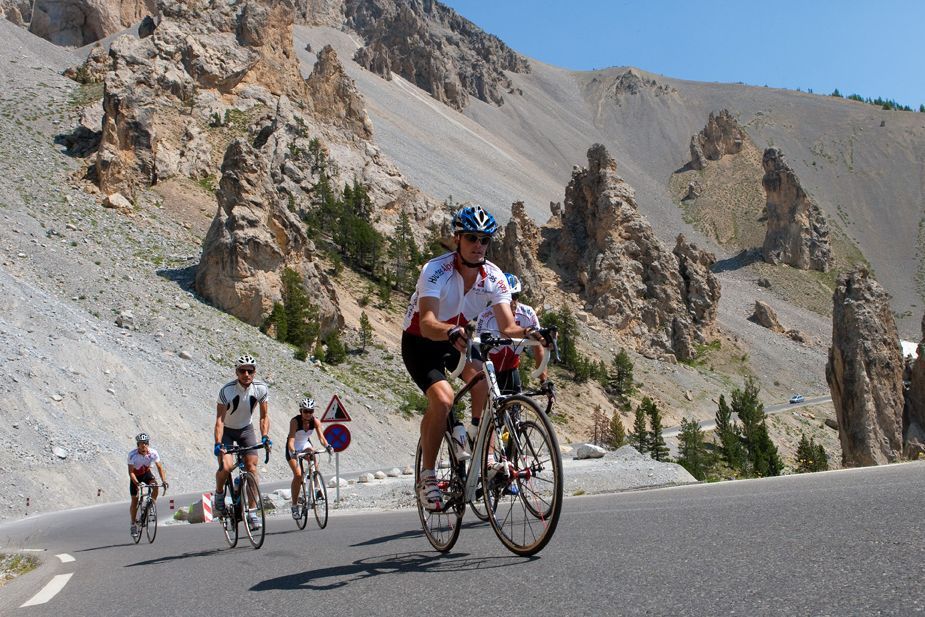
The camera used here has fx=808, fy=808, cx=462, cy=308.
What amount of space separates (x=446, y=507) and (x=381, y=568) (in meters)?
0.71

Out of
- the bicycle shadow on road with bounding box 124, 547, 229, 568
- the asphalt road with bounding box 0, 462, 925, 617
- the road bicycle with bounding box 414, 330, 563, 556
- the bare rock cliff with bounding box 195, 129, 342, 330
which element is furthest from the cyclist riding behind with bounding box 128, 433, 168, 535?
the bare rock cliff with bounding box 195, 129, 342, 330

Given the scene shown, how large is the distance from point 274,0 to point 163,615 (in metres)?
98.5

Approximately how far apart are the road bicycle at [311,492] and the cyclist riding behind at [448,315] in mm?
6270

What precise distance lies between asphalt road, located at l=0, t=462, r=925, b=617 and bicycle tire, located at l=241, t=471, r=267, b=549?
220 mm

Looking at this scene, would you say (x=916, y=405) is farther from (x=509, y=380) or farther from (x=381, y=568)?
(x=381, y=568)

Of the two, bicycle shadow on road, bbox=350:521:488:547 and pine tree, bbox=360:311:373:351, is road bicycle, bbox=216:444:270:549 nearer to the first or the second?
bicycle shadow on road, bbox=350:521:488:547

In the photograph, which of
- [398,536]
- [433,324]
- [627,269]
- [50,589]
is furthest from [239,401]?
[627,269]

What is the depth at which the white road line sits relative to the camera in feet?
24.0

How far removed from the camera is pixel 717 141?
196625mm

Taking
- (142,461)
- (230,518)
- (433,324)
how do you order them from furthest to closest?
(142,461), (230,518), (433,324)

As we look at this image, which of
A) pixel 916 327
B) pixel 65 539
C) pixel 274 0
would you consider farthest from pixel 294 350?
pixel 916 327

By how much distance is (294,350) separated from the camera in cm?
4756

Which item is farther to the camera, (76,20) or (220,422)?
(76,20)

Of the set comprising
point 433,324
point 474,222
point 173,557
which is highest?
point 474,222
